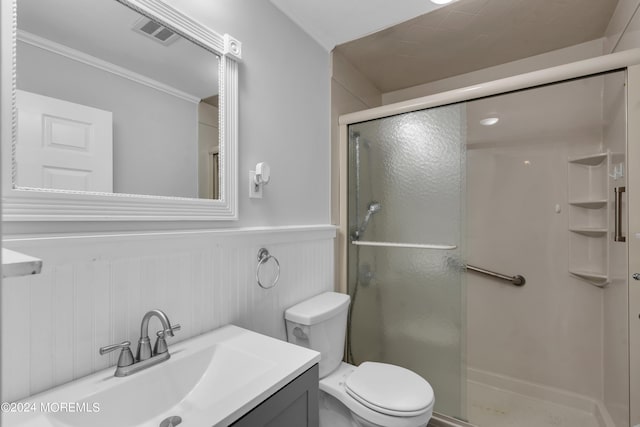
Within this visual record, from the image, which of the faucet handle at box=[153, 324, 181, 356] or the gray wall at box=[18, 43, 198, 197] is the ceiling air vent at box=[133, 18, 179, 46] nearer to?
the gray wall at box=[18, 43, 198, 197]

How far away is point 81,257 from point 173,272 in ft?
0.92

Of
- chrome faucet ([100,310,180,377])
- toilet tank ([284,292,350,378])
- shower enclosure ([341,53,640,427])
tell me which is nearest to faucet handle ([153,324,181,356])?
chrome faucet ([100,310,180,377])

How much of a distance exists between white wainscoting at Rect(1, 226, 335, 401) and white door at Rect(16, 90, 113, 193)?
0.16m

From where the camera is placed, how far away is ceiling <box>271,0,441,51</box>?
1.62 m

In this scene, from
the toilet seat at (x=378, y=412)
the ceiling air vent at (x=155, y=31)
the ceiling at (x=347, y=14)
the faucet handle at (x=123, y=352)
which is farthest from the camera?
the ceiling at (x=347, y=14)

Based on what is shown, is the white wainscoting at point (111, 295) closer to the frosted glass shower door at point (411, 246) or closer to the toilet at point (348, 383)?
the toilet at point (348, 383)

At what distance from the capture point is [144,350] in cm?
100

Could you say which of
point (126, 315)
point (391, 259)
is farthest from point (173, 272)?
point (391, 259)

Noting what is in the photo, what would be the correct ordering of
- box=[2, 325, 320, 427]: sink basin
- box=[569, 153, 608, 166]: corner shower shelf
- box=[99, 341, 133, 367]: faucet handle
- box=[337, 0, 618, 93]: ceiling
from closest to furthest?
box=[2, 325, 320, 427]: sink basin < box=[99, 341, 133, 367]: faucet handle < box=[337, 0, 618, 93]: ceiling < box=[569, 153, 608, 166]: corner shower shelf

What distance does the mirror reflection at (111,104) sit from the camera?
2.88ft

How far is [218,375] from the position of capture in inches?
41.7

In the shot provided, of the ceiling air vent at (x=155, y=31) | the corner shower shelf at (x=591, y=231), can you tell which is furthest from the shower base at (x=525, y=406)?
the ceiling air vent at (x=155, y=31)

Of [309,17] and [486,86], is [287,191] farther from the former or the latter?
[486,86]

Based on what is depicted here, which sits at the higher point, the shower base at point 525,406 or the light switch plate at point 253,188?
the light switch plate at point 253,188
